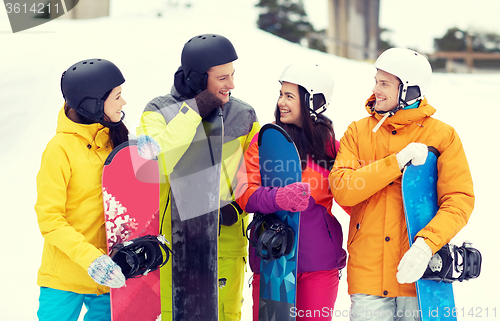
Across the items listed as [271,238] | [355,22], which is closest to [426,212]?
[271,238]

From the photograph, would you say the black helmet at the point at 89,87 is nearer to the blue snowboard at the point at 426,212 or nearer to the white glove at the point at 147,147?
the white glove at the point at 147,147

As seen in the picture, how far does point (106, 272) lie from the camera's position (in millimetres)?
2268

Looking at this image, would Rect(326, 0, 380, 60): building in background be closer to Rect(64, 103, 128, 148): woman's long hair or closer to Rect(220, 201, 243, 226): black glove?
Rect(220, 201, 243, 226): black glove

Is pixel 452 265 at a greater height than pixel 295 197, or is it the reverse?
pixel 295 197

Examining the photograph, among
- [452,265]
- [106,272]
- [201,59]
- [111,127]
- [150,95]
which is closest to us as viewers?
[106,272]

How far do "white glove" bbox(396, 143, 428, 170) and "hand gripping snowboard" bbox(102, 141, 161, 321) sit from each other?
1.31m

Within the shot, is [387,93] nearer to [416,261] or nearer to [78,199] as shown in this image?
[416,261]

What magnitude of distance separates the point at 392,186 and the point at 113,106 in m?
1.55

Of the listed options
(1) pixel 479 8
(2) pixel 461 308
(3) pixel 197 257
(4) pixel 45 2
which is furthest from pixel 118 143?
(1) pixel 479 8

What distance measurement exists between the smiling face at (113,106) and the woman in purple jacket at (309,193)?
76 cm

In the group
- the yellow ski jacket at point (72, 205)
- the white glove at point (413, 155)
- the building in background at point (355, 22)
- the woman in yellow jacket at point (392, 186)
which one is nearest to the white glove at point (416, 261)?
the woman in yellow jacket at point (392, 186)

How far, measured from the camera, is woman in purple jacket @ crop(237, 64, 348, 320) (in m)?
2.60

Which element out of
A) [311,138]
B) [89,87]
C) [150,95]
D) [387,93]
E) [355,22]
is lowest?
[355,22]

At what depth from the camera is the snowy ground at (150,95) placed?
4.75 meters
